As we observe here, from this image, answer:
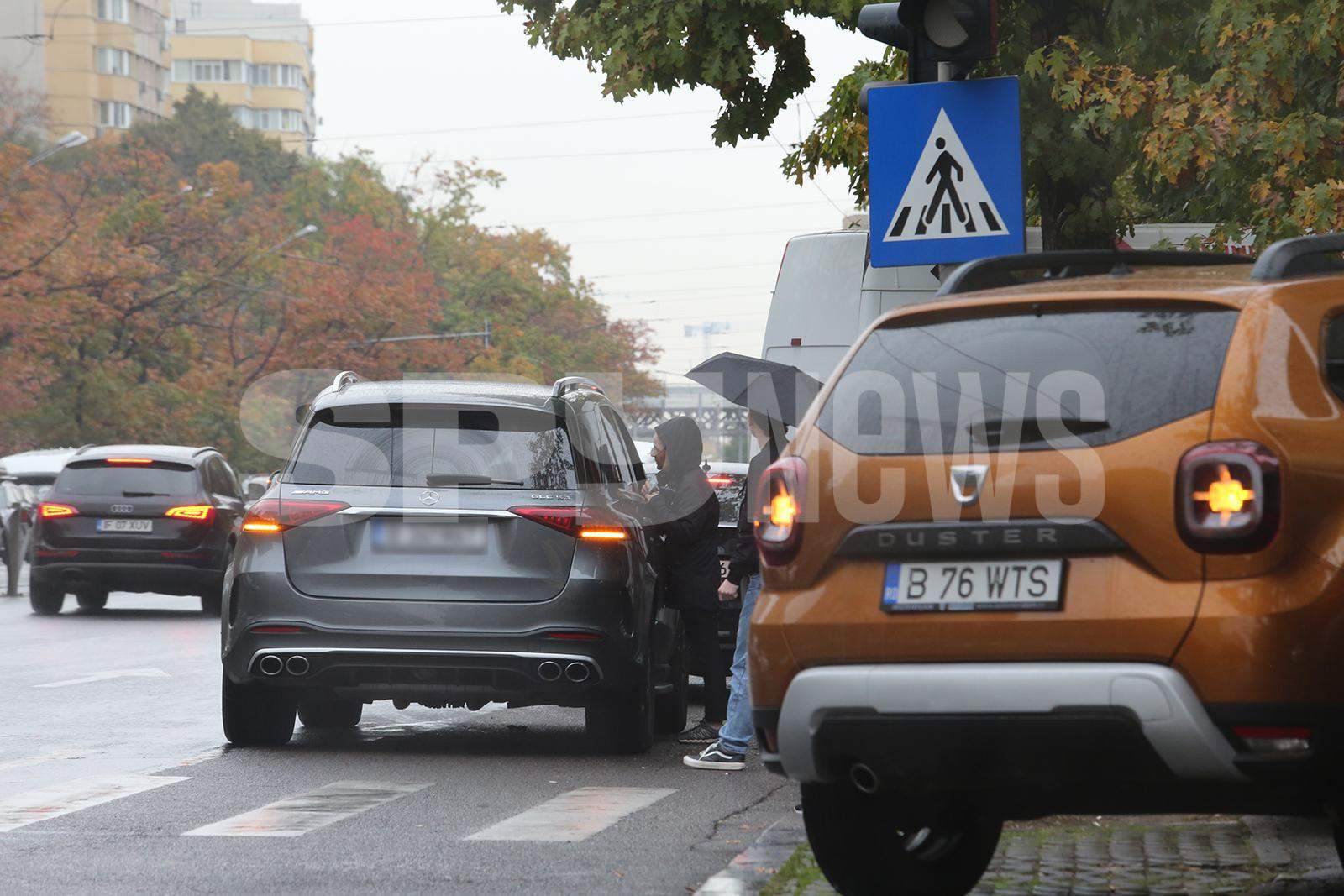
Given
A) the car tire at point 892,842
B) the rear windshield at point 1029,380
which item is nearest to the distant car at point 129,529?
the car tire at point 892,842

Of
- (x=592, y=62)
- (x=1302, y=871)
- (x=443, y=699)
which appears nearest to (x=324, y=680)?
(x=443, y=699)

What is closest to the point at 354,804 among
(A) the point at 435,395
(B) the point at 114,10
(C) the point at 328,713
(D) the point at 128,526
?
(A) the point at 435,395

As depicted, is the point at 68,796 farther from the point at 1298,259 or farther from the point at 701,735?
the point at 1298,259

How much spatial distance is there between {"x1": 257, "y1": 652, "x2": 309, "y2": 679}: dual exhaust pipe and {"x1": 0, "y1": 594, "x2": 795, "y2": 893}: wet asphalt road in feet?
1.45

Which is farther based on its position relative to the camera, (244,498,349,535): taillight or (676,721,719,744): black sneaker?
(676,721,719,744): black sneaker

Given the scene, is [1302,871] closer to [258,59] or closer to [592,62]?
[592,62]

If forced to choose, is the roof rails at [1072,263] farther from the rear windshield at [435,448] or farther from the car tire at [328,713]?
the car tire at [328,713]

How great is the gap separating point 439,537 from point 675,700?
7.63 feet

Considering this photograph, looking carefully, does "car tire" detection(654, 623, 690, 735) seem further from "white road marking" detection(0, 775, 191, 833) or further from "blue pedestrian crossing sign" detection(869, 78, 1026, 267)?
"blue pedestrian crossing sign" detection(869, 78, 1026, 267)

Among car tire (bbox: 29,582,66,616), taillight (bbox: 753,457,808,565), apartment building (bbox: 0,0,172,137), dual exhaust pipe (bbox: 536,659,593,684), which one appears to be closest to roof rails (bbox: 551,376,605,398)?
dual exhaust pipe (bbox: 536,659,593,684)

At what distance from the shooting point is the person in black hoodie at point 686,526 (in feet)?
35.8

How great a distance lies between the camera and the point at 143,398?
57.6 meters

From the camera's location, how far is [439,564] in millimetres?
9844

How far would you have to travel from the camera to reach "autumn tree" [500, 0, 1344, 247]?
12742 mm
